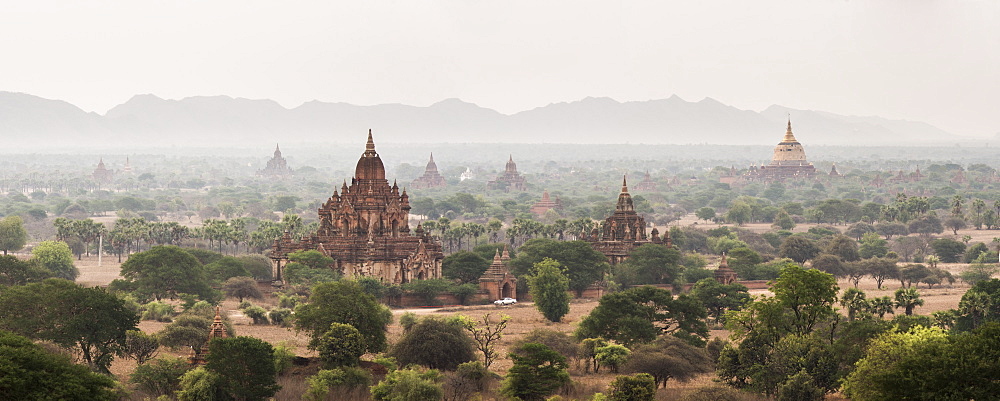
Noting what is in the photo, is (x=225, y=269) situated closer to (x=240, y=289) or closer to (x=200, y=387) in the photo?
(x=240, y=289)

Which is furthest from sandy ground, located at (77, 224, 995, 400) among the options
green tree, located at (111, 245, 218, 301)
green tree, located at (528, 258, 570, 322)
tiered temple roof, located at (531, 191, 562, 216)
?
tiered temple roof, located at (531, 191, 562, 216)

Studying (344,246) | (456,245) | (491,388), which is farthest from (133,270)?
(456,245)

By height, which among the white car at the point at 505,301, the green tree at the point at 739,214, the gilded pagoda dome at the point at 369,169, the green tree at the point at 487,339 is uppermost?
the gilded pagoda dome at the point at 369,169

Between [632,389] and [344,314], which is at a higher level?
[344,314]

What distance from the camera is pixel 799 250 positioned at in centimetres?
10162

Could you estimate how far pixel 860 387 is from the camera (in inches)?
1565

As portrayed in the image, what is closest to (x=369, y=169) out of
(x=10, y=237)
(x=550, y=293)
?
(x=550, y=293)

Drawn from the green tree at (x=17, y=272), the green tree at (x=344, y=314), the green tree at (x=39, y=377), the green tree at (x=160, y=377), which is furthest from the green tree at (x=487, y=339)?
the green tree at (x=17, y=272)

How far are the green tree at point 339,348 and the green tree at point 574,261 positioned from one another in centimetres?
3290

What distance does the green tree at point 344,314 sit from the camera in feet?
168

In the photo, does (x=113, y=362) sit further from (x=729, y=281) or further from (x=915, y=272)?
(x=915, y=272)

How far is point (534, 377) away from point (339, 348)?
732 centimetres

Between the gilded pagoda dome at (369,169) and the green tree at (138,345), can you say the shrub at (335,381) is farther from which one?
the gilded pagoda dome at (369,169)

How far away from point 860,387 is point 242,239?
73.5m
